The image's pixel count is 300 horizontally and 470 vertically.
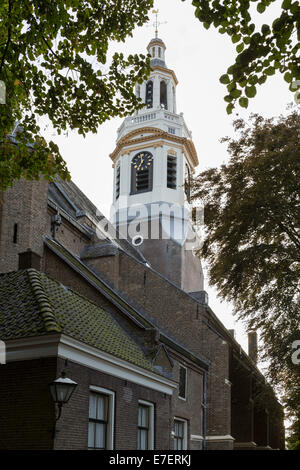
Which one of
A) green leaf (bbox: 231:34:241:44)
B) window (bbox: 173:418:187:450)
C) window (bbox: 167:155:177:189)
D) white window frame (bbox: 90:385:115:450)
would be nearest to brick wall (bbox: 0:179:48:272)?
white window frame (bbox: 90:385:115:450)

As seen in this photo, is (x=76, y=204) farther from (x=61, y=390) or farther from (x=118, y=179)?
(x=61, y=390)

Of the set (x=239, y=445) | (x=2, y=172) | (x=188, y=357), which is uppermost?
(x=2, y=172)

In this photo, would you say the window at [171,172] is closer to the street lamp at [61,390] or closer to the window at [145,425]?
the window at [145,425]

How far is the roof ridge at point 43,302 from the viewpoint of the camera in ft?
35.6

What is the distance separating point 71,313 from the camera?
12914 mm

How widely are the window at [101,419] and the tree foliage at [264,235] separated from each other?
4.86 meters

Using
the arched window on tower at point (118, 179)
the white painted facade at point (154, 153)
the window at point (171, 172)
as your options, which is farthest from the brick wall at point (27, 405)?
the arched window on tower at point (118, 179)

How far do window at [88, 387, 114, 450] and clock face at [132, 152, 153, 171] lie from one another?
84.9ft

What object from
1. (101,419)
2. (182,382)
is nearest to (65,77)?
(101,419)

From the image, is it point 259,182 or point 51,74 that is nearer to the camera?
point 51,74

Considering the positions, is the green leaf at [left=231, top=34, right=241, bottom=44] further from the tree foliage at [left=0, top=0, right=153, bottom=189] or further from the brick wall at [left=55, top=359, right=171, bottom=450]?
the brick wall at [left=55, top=359, right=171, bottom=450]

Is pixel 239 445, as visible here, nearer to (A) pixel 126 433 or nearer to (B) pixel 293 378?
(B) pixel 293 378
